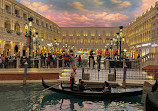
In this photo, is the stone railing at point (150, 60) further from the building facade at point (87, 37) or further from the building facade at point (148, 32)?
the building facade at point (87, 37)

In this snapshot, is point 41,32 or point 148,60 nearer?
point 148,60

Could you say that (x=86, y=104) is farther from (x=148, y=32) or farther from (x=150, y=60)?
(x=148, y=32)

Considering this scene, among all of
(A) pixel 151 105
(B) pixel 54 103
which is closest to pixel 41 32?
(B) pixel 54 103

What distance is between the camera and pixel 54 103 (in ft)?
38.7

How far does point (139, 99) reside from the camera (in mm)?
12602

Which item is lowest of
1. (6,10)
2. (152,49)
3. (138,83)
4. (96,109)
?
(96,109)

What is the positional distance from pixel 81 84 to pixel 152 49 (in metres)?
34.4

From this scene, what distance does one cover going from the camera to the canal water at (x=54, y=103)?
10.7m

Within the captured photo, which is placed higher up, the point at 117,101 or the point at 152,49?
the point at 152,49

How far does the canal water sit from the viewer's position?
35.2ft

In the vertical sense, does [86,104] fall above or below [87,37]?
below

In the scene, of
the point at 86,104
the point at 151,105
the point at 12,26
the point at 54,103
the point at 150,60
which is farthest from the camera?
the point at 12,26

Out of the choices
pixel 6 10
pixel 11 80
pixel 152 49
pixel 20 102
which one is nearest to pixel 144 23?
pixel 152 49

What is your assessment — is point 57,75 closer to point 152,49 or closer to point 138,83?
point 138,83
